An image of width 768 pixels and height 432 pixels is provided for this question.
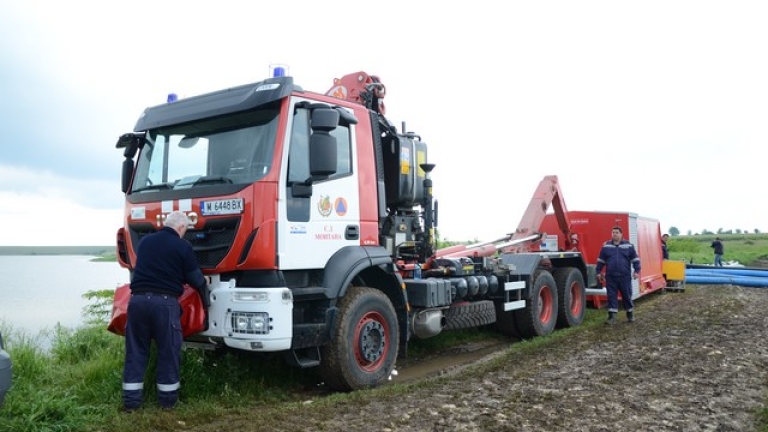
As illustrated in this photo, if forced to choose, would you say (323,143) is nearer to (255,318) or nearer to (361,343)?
(255,318)

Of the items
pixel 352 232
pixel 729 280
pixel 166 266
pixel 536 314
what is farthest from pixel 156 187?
pixel 729 280

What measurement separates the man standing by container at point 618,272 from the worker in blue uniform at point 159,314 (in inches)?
307

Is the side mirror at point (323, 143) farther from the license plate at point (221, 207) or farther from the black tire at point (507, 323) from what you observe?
the black tire at point (507, 323)

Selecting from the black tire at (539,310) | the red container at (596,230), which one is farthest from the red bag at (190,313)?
the red container at (596,230)

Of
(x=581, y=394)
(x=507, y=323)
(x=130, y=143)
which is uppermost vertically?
(x=130, y=143)

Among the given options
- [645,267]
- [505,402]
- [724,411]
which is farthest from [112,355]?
[645,267]

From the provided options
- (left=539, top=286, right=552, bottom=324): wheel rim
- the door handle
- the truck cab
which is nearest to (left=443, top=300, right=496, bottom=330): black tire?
the truck cab

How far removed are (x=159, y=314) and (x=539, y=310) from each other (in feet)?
21.3

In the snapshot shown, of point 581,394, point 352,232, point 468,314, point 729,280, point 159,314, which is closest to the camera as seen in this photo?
point 159,314

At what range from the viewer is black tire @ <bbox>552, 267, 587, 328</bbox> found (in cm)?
1050

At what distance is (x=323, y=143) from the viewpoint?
5.53m

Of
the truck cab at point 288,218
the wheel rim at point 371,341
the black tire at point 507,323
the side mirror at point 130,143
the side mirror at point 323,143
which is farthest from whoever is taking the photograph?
the black tire at point 507,323

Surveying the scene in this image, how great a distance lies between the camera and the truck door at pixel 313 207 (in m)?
5.52

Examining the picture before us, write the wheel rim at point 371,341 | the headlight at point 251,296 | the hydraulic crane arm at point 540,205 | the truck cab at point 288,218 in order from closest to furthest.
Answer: the headlight at point 251,296
the truck cab at point 288,218
the wheel rim at point 371,341
the hydraulic crane arm at point 540,205
